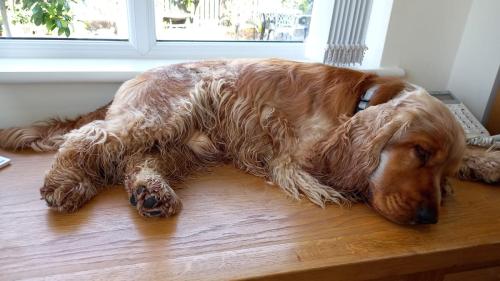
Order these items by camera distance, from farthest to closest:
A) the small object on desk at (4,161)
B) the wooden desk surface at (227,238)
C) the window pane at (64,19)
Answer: the window pane at (64,19) → the small object on desk at (4,161) → the wooden desk surface at (227,238)

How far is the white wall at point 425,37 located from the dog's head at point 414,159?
29.4 inches

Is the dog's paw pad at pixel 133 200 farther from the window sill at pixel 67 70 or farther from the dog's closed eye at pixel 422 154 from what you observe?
the dog's closed eye at pixel 422 154

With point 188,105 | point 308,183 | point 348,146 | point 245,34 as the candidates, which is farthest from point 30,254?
point 245,34

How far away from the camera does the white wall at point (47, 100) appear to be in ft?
4.82

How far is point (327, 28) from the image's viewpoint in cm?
184

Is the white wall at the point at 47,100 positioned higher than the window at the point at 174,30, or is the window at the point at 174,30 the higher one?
the window at the point at 174,30

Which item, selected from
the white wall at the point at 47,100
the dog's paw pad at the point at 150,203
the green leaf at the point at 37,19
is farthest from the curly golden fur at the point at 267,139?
the green leaf at the point at 37,19

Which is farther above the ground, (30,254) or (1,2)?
(1,2)

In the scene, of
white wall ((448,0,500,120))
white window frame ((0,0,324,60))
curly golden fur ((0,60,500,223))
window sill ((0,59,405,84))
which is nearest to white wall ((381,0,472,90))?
white wall ((448,0,500,120))

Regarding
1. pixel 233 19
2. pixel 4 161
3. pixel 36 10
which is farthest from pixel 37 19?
pixel 233 19

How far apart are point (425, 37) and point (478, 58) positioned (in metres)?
0.27

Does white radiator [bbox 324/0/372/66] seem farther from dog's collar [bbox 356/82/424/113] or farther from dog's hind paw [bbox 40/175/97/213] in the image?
dog's hind paw [bbox 40/175/97/213]

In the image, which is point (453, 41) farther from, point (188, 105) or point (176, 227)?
point (176, 227)

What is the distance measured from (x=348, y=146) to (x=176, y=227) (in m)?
0.58
